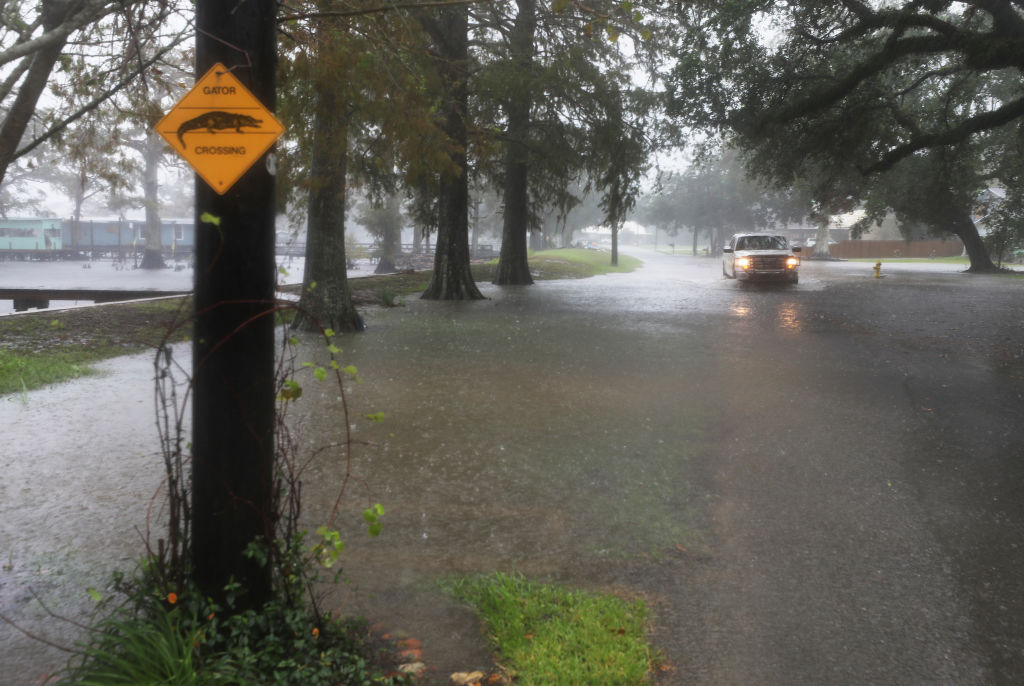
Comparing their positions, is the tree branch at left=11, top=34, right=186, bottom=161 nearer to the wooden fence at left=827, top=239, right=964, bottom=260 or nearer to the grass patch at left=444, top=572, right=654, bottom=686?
the grass patch at left=444, top=572, right=654, bottom=686

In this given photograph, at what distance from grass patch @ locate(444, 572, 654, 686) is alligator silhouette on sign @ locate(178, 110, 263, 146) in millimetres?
2549

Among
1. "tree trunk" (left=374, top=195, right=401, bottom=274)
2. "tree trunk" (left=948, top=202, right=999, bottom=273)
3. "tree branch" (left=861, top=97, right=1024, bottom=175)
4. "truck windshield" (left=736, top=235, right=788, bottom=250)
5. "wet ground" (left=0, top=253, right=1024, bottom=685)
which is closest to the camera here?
"wet ground" (left=0, top=253, right=1024, bottom=685)

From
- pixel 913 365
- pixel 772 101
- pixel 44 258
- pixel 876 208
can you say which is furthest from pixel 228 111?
pixel 44 258

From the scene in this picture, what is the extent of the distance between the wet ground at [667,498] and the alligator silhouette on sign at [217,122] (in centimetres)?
228

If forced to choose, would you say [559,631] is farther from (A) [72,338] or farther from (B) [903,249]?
(B) [903,249]

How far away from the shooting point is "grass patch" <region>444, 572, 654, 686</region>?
351cm

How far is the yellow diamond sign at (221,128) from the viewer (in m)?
3.30

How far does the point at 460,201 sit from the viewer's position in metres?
23.0

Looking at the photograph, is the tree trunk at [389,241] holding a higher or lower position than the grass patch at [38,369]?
higher

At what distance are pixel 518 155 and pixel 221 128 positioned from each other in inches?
873

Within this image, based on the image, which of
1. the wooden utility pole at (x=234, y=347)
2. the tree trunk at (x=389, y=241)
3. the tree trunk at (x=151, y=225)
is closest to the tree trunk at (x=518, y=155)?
the wooden utility pole at (x=234, y=347)

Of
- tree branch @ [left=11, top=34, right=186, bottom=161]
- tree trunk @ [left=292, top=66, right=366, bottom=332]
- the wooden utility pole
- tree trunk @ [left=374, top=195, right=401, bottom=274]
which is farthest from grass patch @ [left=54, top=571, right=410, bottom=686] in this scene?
tree trunk @ [left=374, top=195, right=401, bottom=274]

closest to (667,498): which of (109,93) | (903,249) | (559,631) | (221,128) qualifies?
(559,631)

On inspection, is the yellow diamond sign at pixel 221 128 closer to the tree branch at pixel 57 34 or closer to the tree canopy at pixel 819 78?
the tree branch at pixel 57 34
